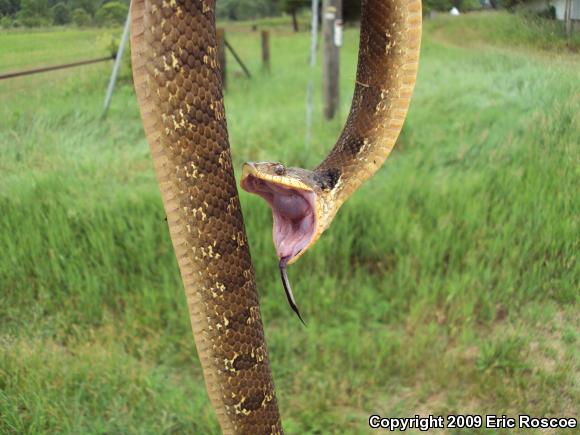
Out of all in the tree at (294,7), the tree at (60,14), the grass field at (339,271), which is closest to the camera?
the tree at (60,14)

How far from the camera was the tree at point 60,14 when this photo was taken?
1696mm

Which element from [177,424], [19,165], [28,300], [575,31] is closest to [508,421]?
[177,424]

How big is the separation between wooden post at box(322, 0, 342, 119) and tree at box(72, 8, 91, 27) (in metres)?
1.51

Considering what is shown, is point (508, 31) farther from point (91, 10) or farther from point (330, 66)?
point (330, 66)

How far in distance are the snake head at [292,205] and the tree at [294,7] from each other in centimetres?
233

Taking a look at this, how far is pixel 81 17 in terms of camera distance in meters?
1.90

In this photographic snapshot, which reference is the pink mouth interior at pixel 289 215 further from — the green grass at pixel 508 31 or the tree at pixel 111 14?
the tree at pixel 111 14

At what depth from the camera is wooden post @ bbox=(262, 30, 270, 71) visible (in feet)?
10.2

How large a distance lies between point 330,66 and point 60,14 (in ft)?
6.06

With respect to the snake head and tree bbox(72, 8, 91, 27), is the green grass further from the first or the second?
tree bbox(72, 8, 91, 27)

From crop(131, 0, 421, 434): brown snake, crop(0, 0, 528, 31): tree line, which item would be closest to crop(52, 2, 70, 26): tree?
crop(0, 0, 528, 31): tree line

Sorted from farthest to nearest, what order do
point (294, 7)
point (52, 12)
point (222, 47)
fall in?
point (294, 7) < point (222, 47) < point (52, 12)

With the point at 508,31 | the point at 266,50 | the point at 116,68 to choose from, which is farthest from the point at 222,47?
the point at 508,31

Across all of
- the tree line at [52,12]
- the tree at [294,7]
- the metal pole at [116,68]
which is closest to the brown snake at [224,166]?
the tree line at [52,12]
